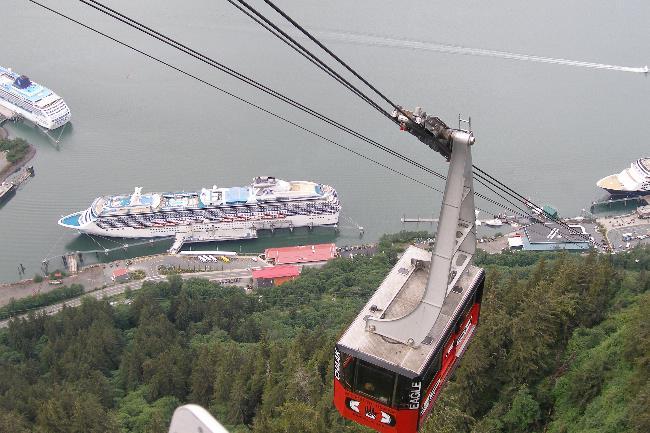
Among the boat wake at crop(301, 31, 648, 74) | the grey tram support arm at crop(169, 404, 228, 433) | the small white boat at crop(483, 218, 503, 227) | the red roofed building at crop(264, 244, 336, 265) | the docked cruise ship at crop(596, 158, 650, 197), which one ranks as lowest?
the red roofed building at crop(264, 244, 336, 265)

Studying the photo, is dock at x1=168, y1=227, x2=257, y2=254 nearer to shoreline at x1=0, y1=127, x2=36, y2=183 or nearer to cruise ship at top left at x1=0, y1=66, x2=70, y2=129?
shoreline at x1=0, y1=127, x2=36, y2=183

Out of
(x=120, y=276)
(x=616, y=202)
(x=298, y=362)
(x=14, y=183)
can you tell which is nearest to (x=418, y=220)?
(x=616, y=202)

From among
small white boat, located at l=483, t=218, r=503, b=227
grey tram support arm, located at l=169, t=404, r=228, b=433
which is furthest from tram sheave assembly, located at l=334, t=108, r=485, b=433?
small white boat, located at l=483, t=218, r=503, b=227

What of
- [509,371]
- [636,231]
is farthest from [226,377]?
[636,231]

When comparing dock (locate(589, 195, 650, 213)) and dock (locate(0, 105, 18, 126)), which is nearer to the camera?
dock (locate(589, 195, 650, 213))

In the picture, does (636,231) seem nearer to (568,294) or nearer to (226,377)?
(568,294)

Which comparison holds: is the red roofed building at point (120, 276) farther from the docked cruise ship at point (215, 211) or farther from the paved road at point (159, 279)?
the docked cruise ship at point (215, 211)

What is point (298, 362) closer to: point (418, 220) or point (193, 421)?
point (193, 421)

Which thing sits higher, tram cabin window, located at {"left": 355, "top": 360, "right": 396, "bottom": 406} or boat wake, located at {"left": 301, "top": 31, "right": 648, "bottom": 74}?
boat wake, located at {"left": 301, "top": 31, "right": 648, "bottom": 74}
